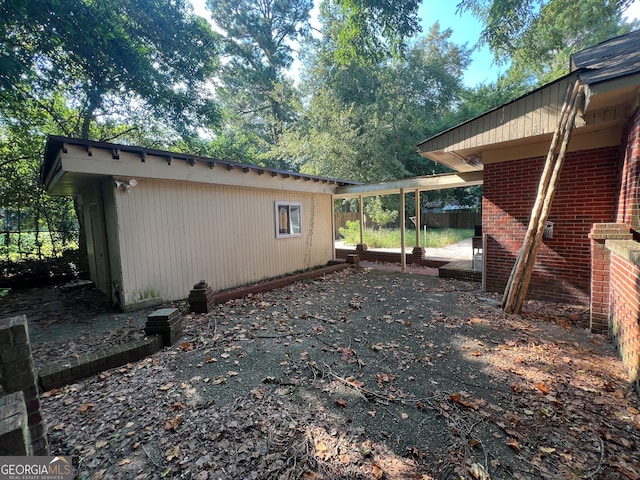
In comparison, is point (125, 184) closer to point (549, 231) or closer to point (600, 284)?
point (600, 284)

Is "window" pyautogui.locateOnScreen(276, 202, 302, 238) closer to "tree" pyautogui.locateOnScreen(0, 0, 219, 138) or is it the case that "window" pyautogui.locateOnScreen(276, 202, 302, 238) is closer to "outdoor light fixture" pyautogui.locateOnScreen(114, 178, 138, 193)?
"outdoor light fixture" pyautogui.locateOnScreen(114, 178, 138, 193)

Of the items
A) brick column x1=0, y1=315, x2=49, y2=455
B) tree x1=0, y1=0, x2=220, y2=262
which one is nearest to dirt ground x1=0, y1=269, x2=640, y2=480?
brick column x1=0, y1=315, x2=49, y2=455

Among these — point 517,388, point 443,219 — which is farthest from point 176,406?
point 443,219

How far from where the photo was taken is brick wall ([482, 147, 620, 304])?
4801mm

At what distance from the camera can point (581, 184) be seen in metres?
4.96

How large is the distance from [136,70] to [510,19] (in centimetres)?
1235

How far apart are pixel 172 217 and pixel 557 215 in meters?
7.47

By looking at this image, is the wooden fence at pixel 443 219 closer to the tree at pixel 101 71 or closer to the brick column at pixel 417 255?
the brick column at pixel 417 255

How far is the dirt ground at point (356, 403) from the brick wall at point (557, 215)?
3.02ft

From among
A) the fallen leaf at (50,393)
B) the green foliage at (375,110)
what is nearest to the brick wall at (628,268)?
the fallen leaf at (50,393)

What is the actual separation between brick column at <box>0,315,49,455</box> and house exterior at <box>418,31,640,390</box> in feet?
15.3

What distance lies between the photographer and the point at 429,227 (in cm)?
2412

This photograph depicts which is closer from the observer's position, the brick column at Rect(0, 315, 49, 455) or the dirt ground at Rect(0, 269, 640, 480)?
the brick column at Rect(0, 315, 49, 455)

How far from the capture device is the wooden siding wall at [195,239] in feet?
17.2
